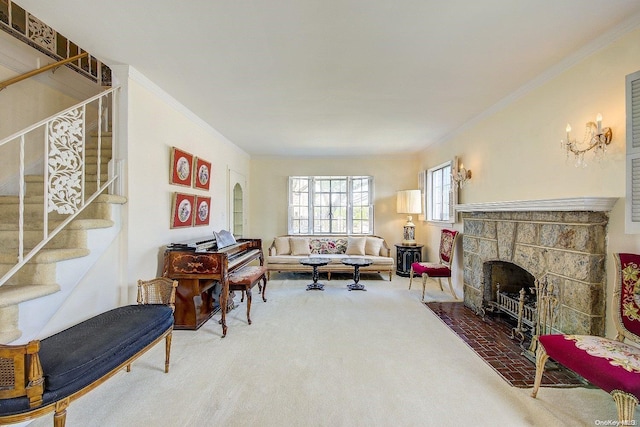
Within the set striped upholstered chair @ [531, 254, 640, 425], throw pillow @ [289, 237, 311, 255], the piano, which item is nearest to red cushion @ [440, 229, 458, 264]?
striped upholstered chair @ [531, 254, 640, 425]

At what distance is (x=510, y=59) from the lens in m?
2.47

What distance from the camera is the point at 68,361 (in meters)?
1.51

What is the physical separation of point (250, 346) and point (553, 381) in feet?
8.47

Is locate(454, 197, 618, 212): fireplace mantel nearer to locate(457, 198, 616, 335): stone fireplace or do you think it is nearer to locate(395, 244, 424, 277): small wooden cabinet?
locate(457, 198, 616, 335): stone fireplace

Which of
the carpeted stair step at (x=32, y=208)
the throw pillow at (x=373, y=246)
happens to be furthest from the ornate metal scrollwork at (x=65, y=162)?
the throw pillow at (x=373, y=246)

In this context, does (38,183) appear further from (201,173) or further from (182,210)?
(201,173)

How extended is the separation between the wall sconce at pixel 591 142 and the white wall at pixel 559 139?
0.04 m

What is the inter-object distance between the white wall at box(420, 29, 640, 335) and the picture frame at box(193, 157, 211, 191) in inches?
156

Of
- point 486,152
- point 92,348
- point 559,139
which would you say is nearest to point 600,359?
point 559,139

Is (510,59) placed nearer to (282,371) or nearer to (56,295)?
(282,371)

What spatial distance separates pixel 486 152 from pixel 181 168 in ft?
13.2

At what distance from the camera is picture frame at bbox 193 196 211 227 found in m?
3.92

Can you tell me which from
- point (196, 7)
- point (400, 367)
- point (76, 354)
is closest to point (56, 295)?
point (76, 354)

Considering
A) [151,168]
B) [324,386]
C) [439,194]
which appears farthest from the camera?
[439,194]
